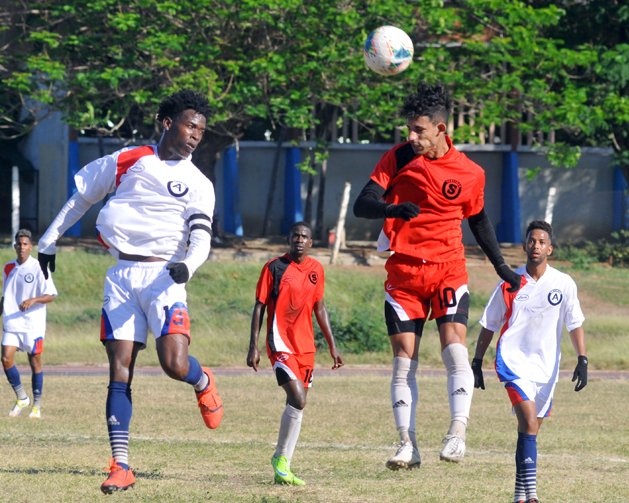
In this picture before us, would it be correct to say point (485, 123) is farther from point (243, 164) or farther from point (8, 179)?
point (8, 179)

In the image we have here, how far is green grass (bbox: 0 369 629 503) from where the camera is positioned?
28.8 feet

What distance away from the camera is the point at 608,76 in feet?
101

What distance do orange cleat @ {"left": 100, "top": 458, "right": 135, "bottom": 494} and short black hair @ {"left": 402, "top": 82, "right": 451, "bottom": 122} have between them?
3042mm

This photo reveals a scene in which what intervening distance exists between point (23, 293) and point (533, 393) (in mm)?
8873

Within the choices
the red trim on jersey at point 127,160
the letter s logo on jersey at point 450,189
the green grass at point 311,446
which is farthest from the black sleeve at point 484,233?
the red trim on jersey at point 127,160

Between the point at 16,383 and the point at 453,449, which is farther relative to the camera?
the point at 16,383

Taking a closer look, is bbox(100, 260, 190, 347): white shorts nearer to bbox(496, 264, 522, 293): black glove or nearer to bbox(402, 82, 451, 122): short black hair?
bbox(402, 82, 451, 122): short black hair

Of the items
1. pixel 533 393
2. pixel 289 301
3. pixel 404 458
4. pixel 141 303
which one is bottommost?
pixel 404 458

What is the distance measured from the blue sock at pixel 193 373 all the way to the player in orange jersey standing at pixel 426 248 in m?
1.36

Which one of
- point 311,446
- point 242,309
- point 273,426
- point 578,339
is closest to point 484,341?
point 578,339

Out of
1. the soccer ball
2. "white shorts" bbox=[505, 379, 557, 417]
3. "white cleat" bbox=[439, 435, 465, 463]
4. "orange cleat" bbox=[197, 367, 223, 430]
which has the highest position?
the soccer ball

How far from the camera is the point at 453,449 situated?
8375 millimetres

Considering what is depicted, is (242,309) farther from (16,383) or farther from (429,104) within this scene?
(429,104)

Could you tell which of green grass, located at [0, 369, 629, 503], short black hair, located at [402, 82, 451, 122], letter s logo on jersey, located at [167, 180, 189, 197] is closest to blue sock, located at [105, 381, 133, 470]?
green grass, located at [0, 369, 629, 503]
